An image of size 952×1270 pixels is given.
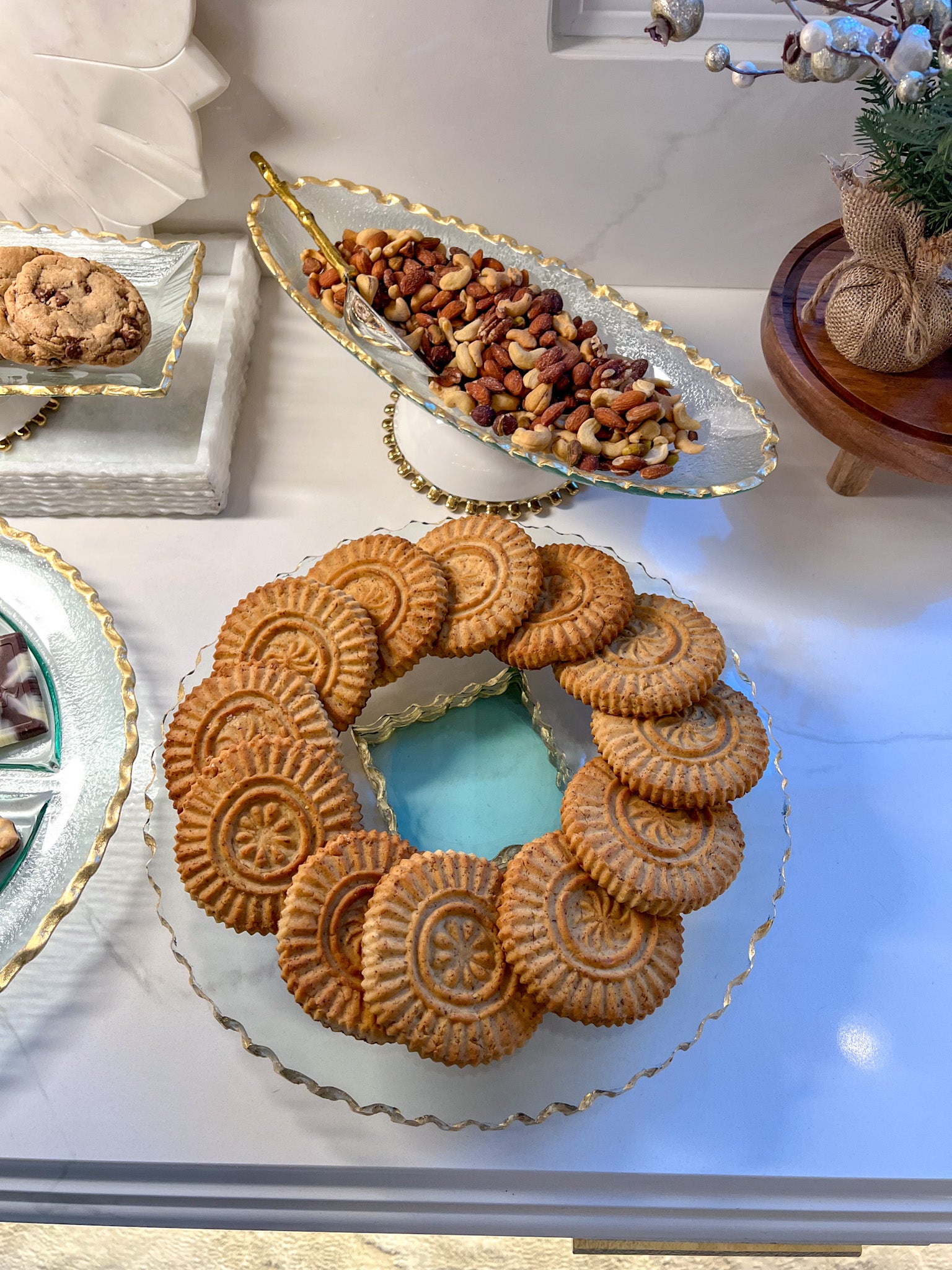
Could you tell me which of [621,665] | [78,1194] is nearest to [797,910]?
[621,665]

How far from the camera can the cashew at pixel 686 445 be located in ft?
3.07

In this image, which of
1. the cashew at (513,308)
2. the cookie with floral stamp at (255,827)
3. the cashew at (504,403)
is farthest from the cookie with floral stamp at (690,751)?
the cashew at (513,308)

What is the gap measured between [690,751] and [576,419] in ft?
1.15

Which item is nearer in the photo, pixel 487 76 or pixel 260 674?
pixel 260 674

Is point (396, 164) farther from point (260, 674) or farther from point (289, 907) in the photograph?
point (289, 907)

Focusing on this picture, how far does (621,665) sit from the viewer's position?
792 mm

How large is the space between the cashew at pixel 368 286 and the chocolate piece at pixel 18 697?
0.48 metres

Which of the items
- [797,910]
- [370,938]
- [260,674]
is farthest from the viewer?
[797,910]

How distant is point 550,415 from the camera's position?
912 millimetres

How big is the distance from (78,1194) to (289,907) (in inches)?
12.7

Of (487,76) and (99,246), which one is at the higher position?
(487,76)

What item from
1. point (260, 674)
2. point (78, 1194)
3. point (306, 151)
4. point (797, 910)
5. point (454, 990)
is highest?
point (306, 151)

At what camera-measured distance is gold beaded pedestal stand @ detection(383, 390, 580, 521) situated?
1051 millimetres

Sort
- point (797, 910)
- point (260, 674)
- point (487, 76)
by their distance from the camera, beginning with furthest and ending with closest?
point (487, 76) < point (797, 910) < point (260, 674)
